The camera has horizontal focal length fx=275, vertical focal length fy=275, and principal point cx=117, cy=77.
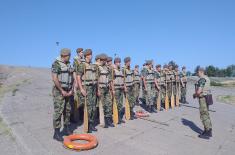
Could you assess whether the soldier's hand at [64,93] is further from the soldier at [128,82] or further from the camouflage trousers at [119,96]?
the soldier at [128,82]

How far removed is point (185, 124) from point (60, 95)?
5368 millimetres

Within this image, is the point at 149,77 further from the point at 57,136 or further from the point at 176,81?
the point at 57,136

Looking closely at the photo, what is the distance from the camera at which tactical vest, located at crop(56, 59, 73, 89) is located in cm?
682

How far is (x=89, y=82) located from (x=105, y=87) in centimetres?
74

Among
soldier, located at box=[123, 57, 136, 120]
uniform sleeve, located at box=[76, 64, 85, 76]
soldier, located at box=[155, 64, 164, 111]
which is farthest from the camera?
soldier, located at box=[155, 64, 164, 111]

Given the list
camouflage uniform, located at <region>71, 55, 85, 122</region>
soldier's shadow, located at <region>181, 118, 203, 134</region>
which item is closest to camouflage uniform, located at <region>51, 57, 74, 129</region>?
camouflage uniform, located at <region>71, 55, 85, 122</region>

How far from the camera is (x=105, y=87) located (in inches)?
332

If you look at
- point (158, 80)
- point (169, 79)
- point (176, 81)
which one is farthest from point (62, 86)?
point (176, 81)

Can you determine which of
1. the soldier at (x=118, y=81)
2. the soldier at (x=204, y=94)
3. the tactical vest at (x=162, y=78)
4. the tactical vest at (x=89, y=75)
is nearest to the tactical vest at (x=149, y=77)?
the tactical vest at (x=162, y=78)

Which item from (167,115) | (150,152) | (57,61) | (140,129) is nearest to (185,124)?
(167,115)

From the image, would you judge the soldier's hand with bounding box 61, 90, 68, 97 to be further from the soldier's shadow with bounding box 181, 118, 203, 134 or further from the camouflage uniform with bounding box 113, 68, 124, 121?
the soldier's shadow with bounding box 181, 118, 203, 134

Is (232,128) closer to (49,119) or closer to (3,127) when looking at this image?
(49,119)

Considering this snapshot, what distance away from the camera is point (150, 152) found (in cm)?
655

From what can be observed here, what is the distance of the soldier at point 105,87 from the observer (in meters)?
8.38
